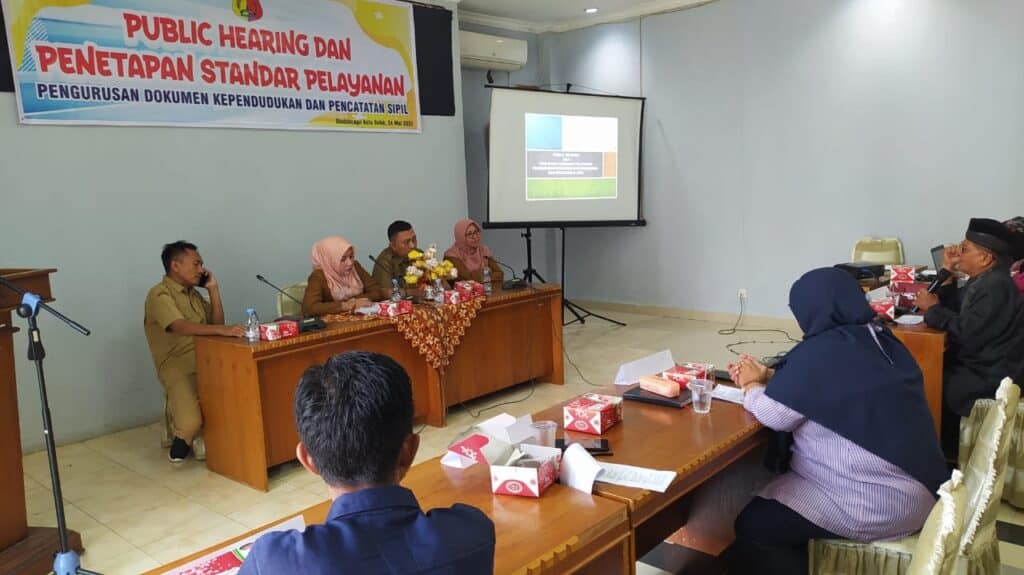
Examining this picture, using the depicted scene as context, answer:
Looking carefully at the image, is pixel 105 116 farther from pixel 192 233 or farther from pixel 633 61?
pixel 633 61

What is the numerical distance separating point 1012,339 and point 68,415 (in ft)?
16.2

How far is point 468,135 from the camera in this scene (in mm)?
7332

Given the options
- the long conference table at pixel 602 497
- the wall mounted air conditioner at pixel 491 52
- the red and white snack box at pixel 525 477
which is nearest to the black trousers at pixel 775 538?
the long conference table at pixel 602 497

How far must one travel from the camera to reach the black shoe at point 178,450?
12.6 ft

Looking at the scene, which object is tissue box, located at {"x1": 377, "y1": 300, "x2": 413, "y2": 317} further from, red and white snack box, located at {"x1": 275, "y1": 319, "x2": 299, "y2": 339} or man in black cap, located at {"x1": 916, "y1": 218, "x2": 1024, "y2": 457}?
man in black cap, located at {"x1": 916, "y1": 218, "x2": 1024, "y2": 457}

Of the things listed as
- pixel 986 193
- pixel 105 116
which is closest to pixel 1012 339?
pixel 986 193

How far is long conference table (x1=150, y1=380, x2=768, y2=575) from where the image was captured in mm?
1405

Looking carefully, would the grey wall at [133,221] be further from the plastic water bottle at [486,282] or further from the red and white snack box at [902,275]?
the red and white snack box at [902,275]

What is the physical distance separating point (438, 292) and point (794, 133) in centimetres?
377

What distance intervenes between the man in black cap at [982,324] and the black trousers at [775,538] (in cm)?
160

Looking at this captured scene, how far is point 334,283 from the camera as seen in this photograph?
442 cm

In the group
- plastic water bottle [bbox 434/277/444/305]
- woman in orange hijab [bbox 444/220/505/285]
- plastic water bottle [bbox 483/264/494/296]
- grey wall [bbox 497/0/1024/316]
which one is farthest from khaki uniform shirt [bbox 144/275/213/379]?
grey wall [bbox 497/0/1024/316]

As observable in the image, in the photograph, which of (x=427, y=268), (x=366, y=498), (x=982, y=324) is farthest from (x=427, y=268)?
(x=366, y=498)

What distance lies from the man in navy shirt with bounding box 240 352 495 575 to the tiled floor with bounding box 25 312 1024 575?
1.79 metres
